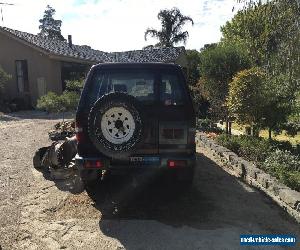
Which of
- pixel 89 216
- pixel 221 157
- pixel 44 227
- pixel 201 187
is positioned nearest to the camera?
pixel 44 227

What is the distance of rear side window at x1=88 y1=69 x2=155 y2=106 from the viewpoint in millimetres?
6059

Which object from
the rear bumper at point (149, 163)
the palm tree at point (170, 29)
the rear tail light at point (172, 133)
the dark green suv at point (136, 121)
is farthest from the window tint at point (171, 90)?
the palm tree at point (170, 29)

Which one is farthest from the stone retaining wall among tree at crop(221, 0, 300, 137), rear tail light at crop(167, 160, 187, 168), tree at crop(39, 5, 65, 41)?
tree at crop(39, 5, 65, 41)

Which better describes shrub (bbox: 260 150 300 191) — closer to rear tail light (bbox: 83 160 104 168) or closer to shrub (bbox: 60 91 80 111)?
rear tail light (bbox: 83 160 104 168)

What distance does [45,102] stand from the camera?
16.2 meters

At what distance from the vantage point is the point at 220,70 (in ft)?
46.0

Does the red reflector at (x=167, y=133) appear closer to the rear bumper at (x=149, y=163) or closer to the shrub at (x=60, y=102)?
the rear bumper at (x=149, y=163)

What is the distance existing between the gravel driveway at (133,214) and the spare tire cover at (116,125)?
875 millimetres

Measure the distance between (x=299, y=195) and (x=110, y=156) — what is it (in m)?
2.80

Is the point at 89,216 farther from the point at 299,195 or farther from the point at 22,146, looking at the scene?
the point at 22,146

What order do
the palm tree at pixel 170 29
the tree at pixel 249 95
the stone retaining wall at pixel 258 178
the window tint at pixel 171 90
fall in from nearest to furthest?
the stone retaining wall at pixel 258 178 < the window tint at pixel 171 90 < the tree at pixel 249 95 < the palm tree at pixel 170 29

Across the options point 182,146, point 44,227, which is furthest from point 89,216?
point 182,146

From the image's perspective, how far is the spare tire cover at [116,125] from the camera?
5.37 m

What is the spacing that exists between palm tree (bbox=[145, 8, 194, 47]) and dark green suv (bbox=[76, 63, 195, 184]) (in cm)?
3892
